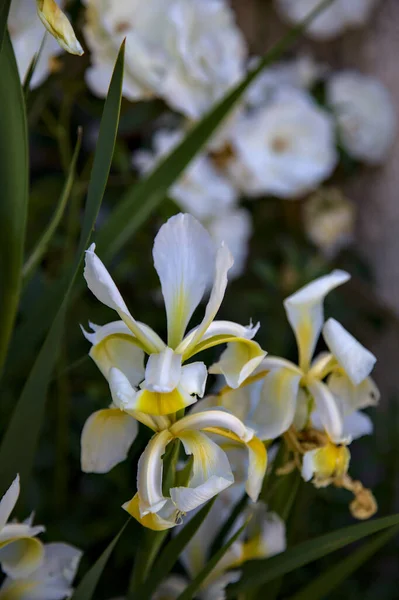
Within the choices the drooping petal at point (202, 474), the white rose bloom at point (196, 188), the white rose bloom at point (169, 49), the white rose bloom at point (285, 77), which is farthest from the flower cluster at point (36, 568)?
the white rose bloom at point (285, 77)

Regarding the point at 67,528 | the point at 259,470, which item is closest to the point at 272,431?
the point at 259,470

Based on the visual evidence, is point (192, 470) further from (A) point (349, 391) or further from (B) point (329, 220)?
(B) point (329, 220)

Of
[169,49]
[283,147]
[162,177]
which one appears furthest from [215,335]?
[283,147]

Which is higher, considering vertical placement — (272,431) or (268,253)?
(272,431)

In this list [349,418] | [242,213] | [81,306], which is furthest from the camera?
[242,213]

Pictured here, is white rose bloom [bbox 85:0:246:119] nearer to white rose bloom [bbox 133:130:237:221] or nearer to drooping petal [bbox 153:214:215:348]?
white rose bloom [bbox 133:130:237:221]

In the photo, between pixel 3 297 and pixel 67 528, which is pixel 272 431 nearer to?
pixel 3 297

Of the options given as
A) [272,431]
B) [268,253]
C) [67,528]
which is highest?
[272,431]

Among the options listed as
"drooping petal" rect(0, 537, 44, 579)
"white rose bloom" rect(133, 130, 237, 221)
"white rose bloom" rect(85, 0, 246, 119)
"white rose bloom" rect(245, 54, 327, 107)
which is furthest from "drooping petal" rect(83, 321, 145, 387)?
"white rose bloom" rect(245, 54, 327, 107)
